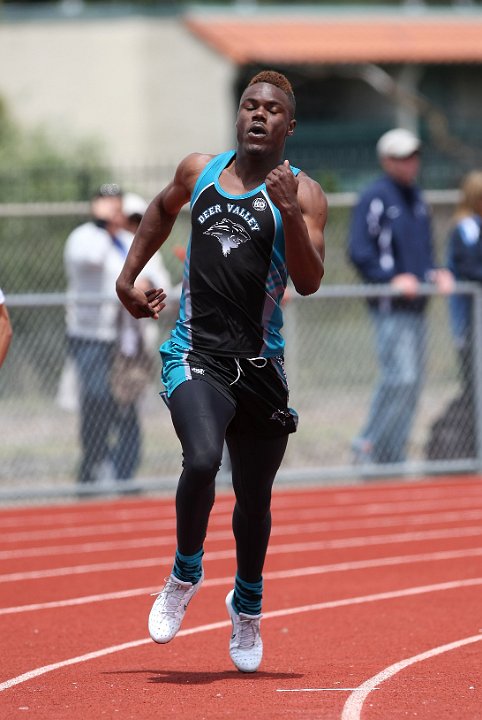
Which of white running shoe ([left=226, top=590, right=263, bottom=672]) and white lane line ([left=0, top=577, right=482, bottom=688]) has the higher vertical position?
white running shoe ([left=226, top=590, right=263, bottom=672])

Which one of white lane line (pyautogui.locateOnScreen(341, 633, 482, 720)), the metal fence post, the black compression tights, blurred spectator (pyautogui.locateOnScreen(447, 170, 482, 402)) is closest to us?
white lane line (pyautogui.locateOnScreen(341, 633, 482, 720))

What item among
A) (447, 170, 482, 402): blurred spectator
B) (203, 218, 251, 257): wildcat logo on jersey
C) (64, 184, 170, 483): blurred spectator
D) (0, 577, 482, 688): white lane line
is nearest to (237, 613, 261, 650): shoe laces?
(0, 577, 482, 688): white lane line

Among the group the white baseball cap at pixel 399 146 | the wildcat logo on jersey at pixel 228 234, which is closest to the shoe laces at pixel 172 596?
the wildcat logo on jersey at pixel 228 234

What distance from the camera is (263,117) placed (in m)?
6.16

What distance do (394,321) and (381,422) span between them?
86cm

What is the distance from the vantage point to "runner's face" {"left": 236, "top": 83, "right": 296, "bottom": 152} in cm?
617

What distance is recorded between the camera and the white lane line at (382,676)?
5.59 meters

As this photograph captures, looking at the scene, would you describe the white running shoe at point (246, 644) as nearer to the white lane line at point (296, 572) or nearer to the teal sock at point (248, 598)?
the teal sock at point (248, 598)

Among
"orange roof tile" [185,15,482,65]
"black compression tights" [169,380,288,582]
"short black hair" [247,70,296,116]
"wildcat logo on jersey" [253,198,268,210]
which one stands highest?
"short black hair" [247,70,296,116]

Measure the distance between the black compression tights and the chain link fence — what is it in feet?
19.4

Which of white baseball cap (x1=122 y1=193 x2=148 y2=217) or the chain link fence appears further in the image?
the chain link fence

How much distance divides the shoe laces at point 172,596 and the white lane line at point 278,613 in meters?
0.58

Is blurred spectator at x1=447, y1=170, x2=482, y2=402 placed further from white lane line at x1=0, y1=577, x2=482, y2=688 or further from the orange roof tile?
the orange roof tile

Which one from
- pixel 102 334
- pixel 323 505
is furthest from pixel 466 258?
pixel 102 334
